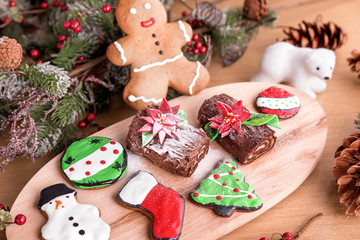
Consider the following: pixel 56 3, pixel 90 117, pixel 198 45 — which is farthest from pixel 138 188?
pixel 56 3

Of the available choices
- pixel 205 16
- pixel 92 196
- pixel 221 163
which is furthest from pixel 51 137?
pixel 205 16

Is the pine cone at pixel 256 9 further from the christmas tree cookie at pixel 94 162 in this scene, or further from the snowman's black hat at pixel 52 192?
the snowman's black hat at pixel 52 192

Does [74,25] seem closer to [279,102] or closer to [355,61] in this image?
[279,102]

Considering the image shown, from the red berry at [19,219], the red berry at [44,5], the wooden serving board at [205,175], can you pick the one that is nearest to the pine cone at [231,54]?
the wooden serving board at [205,175]

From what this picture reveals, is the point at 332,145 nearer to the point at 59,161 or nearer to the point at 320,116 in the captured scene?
the point at 320,116

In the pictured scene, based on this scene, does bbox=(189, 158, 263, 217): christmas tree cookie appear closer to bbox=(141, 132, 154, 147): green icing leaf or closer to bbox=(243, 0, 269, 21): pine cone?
bbox=(141, 132, 154, 147): green icing leaf
